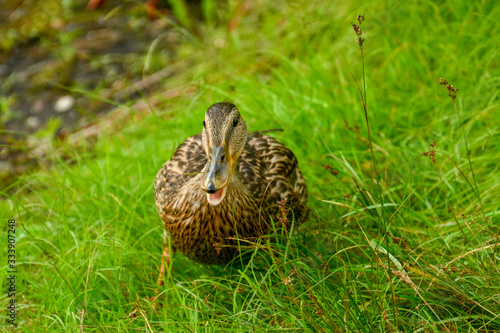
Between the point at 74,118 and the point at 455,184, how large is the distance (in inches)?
135

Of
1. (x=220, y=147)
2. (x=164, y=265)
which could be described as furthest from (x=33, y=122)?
(x=220, y=147)

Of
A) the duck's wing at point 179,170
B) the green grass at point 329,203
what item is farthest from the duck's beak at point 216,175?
the duck's wing at point 179,170

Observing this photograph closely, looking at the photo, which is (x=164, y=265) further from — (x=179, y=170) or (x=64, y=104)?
(x=64, y=104)

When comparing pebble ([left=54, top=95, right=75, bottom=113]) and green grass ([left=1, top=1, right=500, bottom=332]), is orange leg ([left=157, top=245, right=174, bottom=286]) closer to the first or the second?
green grass ([left=1, top=1, right=500, bottom=332])

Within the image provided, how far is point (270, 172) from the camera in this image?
2.83 metres

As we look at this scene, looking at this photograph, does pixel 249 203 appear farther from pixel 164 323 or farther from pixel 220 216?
pixel 164 323

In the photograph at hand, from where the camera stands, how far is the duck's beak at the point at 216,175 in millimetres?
2184

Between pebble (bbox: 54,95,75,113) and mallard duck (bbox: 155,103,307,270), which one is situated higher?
pebble (bbox: 54,95,75,113)

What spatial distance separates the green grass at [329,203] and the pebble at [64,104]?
77 cm

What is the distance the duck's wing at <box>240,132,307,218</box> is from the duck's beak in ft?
1.05

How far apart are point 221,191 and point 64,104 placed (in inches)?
133

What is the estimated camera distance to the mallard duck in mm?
2330

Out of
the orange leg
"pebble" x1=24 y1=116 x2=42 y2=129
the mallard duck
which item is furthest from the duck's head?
"pebble" x1=24 y1=116 x2=42 y2=129

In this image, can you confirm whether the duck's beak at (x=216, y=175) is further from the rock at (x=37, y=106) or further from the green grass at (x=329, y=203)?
the rock at (x=37, y=106)
